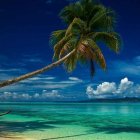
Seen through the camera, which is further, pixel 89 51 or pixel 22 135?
pixel 22 135

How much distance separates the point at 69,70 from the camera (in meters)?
15.6

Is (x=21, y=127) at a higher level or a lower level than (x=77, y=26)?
lower

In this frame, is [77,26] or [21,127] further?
[21,127]

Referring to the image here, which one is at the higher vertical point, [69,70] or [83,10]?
[83,10]

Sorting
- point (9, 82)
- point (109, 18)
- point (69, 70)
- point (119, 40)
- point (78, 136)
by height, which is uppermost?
point (109, 18)

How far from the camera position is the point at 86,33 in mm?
14867

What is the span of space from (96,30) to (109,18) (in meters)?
0.72

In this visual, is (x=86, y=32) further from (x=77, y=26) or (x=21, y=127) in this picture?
(x=21, y=127)

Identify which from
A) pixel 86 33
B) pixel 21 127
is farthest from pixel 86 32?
pixel 21 127

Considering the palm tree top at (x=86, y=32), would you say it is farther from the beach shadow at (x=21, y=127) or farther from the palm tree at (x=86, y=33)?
the beach shadow at (x=21, y=127)

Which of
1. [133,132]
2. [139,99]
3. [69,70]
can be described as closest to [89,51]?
[69,70]

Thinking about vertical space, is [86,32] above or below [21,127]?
above

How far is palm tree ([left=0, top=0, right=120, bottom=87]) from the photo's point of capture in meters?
14.1

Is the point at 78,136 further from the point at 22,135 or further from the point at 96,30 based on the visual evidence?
the point at 96,30
